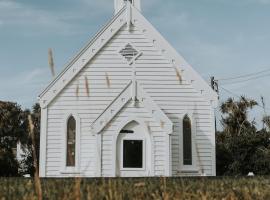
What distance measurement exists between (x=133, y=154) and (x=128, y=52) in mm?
5564

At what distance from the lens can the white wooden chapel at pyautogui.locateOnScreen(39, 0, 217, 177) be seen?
2605 cm

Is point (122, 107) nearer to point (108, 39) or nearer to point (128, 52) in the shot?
point (128, 52)

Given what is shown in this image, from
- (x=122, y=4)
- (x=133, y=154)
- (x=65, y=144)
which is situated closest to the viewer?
(x=133, y=154)

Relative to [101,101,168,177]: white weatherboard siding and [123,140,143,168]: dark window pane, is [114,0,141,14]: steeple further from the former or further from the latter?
[123,140,143,168]: dark window pane

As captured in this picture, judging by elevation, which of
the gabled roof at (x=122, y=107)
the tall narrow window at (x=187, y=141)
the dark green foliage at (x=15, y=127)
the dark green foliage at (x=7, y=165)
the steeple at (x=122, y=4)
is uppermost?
the steeple at (x=122, y=4)

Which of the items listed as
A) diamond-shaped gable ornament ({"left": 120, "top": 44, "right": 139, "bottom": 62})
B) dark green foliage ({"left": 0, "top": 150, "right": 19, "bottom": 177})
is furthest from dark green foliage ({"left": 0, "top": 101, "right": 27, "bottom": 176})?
diamond-shaped gable ornament ({"left": 120, "top": 44, "right": 139, "bottom": 62})

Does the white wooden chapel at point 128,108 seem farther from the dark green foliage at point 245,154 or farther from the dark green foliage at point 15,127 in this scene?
the dark green foliage at point 15,127

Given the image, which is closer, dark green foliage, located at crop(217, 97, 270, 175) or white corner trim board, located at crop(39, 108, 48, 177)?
white corner trim board, located at crop(39, 108, 48, 177)

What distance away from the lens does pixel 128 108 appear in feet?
85.6

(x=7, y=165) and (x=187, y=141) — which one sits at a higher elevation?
(x=187, y=141)

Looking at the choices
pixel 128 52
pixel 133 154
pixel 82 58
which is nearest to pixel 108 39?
pixel 128 52

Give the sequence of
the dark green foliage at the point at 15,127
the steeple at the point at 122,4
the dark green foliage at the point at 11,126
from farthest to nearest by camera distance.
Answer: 1. the dark green foliage at the point at 11,126
2. the dark green foliage at the point at 15,127
3. the steeple at the point at 122,4

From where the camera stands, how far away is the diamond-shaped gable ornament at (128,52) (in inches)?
1113

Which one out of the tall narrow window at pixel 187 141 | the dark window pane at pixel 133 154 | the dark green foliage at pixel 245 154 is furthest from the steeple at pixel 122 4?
the dark green foliage at pixel 245 154
